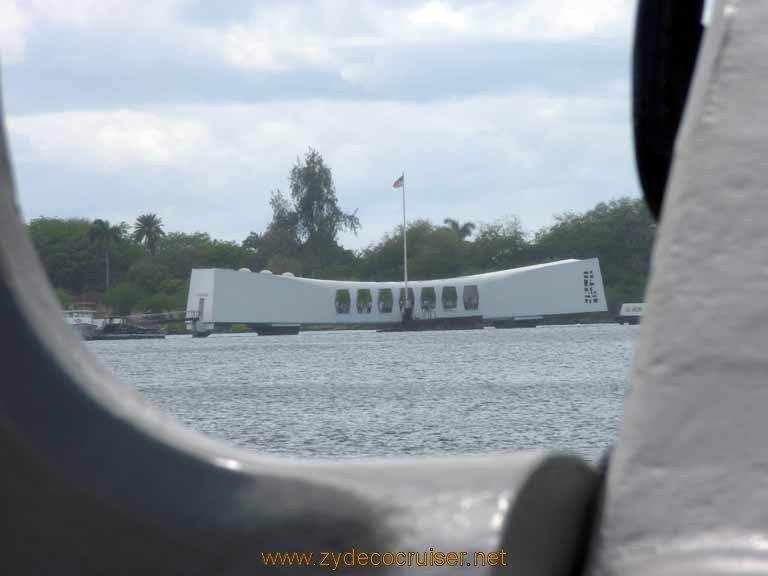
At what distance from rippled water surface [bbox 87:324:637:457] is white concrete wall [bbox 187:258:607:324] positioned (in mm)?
8107

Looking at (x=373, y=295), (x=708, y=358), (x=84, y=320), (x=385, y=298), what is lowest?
(x=708, y=358)

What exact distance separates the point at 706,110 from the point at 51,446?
30.1 inches

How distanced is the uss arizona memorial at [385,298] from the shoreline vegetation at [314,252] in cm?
833

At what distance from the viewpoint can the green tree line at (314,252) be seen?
6956cm

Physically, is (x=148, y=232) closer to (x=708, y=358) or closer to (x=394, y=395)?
(x=394, y=395)

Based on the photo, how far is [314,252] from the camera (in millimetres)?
76000

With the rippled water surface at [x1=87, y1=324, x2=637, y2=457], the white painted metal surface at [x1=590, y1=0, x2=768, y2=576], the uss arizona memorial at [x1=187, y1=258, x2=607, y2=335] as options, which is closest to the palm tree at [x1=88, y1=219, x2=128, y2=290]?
the uss arizona memorial at [x1=187, y1=258, x2=607, y2=335]

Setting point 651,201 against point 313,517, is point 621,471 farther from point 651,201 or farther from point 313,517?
point 651,201

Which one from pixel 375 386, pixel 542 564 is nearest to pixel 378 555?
pixel 542 564

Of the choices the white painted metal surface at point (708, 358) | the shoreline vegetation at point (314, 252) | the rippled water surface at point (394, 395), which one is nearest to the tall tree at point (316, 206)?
the shoreline vegetation at point (314, 252)

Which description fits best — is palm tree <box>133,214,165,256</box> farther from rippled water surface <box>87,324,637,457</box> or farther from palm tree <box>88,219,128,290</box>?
rippled water surface <box>87,324,637,457</box>

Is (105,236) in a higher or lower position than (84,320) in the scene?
higher

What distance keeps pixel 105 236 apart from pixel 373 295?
68.4 ft

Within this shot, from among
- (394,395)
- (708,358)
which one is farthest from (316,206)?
(708,358)
